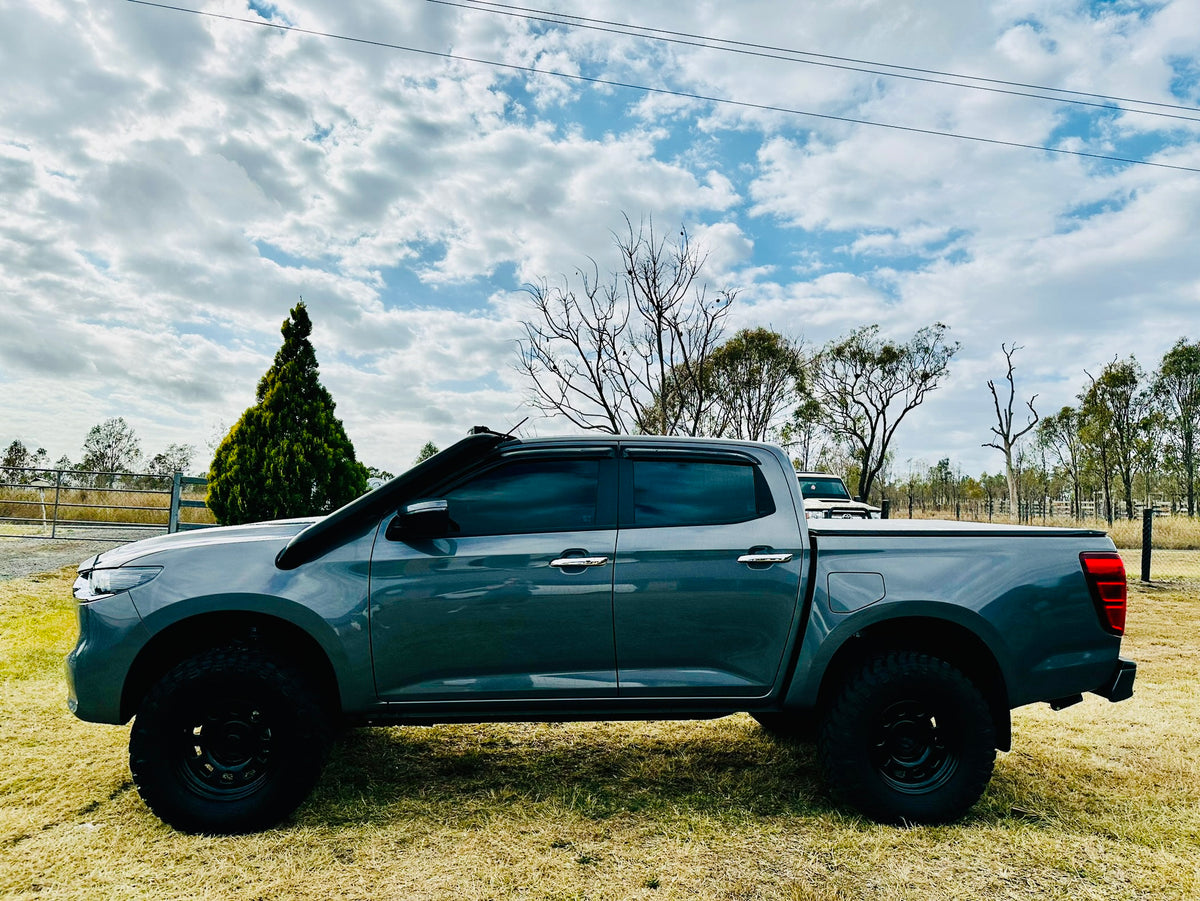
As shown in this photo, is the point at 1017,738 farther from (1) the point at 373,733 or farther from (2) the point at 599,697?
(1) the point at 373,733

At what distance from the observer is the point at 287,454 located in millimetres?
10758

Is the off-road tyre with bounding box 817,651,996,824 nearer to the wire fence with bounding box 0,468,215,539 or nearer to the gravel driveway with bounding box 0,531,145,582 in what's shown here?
the gravel driveway with bounding box 0,531,145,582

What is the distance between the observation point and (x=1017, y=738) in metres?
4.92

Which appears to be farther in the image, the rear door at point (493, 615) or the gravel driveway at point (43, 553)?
the gravel driveway at point (43, 553)

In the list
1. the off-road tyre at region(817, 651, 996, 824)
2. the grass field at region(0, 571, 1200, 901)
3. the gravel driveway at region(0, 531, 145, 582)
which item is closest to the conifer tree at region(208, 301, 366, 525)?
the gravel driveway at region(0, 531, 145, 582)

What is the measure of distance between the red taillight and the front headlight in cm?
422

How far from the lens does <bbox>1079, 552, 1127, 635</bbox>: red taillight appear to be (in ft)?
11.9

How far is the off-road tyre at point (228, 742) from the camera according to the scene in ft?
10.8

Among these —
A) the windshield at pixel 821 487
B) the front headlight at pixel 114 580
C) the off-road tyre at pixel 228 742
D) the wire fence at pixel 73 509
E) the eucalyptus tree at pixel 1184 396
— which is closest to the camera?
the off-road tyre at pixel 228 742

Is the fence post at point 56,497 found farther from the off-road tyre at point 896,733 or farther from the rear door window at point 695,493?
the off-road tyre at point 896,733

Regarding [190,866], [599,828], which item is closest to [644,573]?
[599,828]

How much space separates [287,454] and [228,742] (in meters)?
7.94

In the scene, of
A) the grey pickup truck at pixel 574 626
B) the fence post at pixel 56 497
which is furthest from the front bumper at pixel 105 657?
the fence post at pixel 56 497

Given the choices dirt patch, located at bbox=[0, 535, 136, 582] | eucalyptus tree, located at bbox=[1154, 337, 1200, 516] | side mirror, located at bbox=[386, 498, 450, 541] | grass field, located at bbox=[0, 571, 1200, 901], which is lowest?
grass field, located at bbox=[0, 571, 1200, 901]
